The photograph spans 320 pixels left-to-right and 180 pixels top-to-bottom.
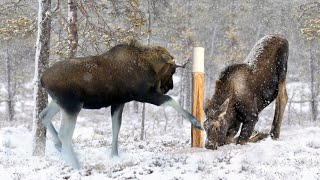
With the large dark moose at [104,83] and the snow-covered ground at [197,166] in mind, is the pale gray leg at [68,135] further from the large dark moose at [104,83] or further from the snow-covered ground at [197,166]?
the snow-covered ground at [197,166]

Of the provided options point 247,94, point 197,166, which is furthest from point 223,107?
point 197,166

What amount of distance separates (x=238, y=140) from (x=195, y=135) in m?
1.06

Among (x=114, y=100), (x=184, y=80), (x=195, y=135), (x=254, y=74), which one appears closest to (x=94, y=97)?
(x=114, y=100)

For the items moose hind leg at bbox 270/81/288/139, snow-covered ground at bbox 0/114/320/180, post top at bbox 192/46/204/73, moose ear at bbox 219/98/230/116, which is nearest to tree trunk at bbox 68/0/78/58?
post top at bbox 192/46/204/73

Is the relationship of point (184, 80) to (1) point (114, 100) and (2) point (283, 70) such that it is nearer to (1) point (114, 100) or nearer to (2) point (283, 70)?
(2) point (283, 70)

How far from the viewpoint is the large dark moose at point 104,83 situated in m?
6.84

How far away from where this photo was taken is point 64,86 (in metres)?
6.83

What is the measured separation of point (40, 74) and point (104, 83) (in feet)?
13.4

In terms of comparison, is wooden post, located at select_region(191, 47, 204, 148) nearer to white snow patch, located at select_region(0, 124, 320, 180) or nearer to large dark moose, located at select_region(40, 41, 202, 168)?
white snow patch, located at select_region(0, 124, 320, 180)

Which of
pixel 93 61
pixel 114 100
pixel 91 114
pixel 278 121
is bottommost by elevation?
pixel 91 114

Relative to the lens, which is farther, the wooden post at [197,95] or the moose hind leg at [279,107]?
the moose hind leg at [279,107]

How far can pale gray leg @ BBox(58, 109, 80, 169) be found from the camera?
686cm

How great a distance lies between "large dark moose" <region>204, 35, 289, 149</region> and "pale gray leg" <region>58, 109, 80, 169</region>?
2.69 meters

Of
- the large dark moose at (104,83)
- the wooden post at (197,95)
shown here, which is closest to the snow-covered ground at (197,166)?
the large dark moose at (104,83)
